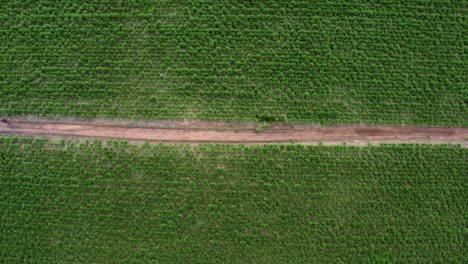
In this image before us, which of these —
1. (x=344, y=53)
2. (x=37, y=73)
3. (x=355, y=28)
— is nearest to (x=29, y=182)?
(x=37, y=73)

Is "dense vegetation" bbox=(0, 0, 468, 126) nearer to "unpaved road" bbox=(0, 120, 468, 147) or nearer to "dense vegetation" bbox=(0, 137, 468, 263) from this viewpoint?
"unpaved road" bbox=(0, 120, 468, 147)

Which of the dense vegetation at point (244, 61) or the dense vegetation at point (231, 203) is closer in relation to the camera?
the dense vegetation at point (231, 203)

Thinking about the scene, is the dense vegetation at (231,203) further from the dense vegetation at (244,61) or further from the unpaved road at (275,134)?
the dense vegetation at (244,61)

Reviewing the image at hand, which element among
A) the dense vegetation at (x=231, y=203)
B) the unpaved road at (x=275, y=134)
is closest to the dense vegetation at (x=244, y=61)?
the unpaved road at (x=275, y=134)

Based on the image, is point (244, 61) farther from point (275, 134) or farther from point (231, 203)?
point (231, 203)

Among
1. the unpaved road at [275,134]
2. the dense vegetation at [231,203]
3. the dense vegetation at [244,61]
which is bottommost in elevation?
the dense vegetation at [231,203]

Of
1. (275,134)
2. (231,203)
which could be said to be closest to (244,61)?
(275,134)

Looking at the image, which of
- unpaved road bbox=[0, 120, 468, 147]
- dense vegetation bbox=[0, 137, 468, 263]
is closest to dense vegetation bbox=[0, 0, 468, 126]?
unpaved road bbox=[0, 120, 468, 147]

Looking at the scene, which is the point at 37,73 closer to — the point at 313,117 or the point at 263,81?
the point at 263,81
